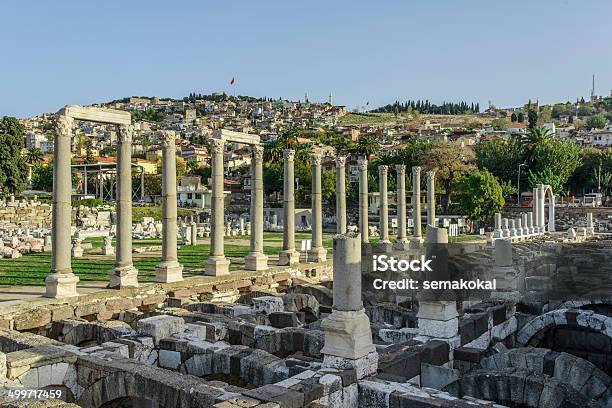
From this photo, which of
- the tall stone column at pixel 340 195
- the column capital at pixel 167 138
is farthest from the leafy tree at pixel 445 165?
the column capital at pixel 167 138

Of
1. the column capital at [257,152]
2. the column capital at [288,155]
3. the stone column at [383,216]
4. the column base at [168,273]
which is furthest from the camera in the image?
the stone column at [383,216]

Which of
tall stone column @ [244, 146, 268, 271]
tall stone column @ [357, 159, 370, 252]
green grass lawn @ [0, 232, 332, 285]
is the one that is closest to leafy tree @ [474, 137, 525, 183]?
tall stone column @ [357, 159, 370, 252]

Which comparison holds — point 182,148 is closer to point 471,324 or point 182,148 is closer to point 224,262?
point 224,262

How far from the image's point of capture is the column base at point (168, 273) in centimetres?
1950

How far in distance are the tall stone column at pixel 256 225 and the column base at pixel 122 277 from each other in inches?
242

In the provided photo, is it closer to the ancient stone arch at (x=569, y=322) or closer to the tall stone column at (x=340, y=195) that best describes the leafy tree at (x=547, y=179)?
the tall stone column at (x=340, y=195)

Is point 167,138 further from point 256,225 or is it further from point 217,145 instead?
point 256,225

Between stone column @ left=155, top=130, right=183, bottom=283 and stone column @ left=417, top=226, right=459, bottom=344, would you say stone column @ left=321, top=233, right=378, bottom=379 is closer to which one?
stone column @ left=417, top=226, right=459, bottom=344

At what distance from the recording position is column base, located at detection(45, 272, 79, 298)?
16.4 metres

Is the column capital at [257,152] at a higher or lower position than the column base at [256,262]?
higher

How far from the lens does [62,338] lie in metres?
14.6

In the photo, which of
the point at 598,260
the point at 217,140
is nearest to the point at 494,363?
the point at 217,140

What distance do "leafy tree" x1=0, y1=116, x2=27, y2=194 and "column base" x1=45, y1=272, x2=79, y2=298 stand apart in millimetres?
60292

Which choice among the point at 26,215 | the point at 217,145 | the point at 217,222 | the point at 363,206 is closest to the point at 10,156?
the point at 26,215
